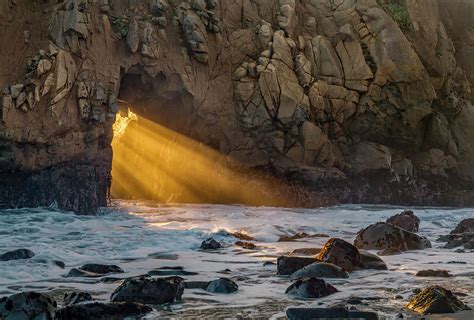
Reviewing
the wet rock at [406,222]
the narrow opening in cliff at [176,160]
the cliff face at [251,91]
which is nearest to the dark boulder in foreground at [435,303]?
the wet rock at [406,222]

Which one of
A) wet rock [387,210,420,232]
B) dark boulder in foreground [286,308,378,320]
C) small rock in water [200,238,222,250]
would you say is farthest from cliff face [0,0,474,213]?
dark boulder in foreground [286,308,378,320]

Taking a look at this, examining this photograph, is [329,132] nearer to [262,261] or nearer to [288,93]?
[288,93]

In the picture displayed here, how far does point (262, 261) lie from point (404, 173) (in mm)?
15492

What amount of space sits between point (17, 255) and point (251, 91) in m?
14.0

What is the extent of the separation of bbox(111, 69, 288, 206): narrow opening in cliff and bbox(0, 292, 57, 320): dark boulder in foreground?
1557 cm

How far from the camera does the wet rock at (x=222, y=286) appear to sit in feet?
22.3

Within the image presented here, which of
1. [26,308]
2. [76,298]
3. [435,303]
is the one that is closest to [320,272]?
[435,303]

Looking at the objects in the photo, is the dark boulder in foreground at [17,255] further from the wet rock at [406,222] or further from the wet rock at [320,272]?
the wet rock at [406,222]

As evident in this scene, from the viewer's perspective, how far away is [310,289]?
6488 millimetres

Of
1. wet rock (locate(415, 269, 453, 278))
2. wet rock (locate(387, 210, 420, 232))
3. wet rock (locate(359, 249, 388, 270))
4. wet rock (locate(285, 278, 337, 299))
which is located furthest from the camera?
wet rock (locate(387, 210, 420, 232))

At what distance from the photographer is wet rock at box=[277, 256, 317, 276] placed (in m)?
8.05

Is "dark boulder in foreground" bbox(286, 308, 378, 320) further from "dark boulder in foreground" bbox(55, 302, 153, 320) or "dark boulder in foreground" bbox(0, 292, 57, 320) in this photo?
"dark boulder in foreground" bbox(0, 292, 57, 320)

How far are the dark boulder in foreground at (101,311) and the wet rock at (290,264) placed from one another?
Result: 2915mm

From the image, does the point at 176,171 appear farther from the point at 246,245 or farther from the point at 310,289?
the point at 310,289
